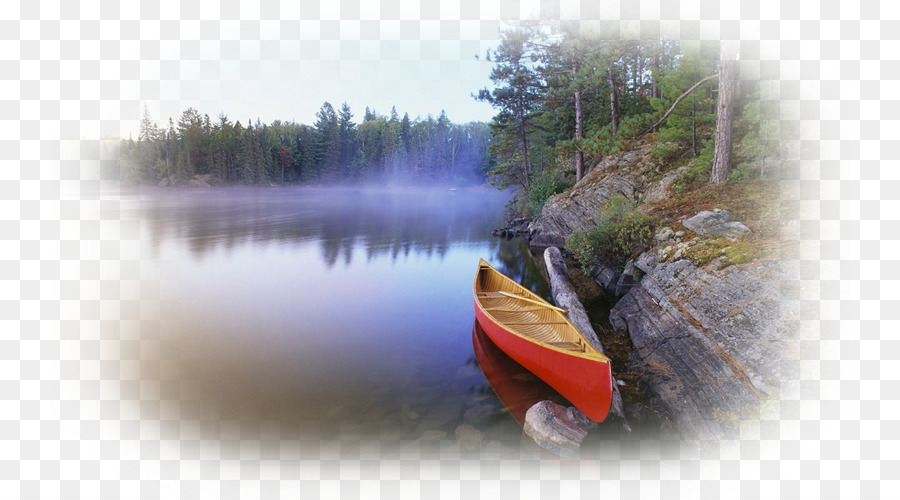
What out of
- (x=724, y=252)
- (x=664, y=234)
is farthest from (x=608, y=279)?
(x=724, y=252)

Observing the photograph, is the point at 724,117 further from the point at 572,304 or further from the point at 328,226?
the point at 328,226

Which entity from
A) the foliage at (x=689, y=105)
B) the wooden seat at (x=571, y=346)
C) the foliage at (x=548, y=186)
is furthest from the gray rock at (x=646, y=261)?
the foliage at (x=548, y=186)

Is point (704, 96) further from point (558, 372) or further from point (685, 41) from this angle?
point (558, 372)

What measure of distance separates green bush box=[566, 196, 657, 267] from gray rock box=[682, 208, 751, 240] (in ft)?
4.37

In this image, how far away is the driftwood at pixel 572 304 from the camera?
21.9 feet

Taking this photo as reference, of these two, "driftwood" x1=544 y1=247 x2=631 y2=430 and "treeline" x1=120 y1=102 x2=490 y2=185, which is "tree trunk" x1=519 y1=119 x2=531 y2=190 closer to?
"driftwood" x1=544 y1=247 x2=631 y2=430

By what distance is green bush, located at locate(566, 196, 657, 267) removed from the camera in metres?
11.4

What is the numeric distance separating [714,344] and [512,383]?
373 cm

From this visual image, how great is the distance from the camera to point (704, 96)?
1386cm

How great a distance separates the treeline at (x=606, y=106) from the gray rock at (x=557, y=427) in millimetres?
8249

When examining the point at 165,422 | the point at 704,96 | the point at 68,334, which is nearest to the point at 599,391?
the point at 165,422

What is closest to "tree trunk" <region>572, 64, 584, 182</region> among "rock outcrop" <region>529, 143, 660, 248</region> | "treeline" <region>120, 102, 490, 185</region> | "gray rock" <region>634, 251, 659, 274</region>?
"rock outcrop" <region>529, 143, 660, 248</region>

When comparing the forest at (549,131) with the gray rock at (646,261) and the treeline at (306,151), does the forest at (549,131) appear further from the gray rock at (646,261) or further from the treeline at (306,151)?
the gray rock at (646,261)

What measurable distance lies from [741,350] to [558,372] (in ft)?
9.32
